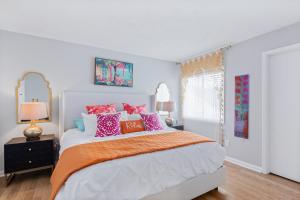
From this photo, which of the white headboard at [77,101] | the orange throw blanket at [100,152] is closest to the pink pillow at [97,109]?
the white headboard at [77,101]

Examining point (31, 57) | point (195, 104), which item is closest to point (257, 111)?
point (195, 104)

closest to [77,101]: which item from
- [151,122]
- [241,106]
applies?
[151,122]

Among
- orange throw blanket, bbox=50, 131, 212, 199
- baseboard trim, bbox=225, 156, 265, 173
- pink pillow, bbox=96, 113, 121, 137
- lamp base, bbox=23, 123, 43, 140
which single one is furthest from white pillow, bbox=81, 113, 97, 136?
baseboard trim, bbox=225, 156, 265, 173

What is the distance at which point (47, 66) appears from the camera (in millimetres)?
3059

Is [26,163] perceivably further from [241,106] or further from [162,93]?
[241,106]

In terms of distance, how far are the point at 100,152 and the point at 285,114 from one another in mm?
2957

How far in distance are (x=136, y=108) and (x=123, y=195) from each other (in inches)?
85.9

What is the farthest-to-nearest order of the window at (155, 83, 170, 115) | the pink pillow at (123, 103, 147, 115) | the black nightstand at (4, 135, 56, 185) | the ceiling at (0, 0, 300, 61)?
the window at (155, 83, 170, 115) < the pink pillow at (123, 103, 147, 115) < the black nightstand at (4, 135, 56, 185) < the ceiling at (0, 0, 300, 61)

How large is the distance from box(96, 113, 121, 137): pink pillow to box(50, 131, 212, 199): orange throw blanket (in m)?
0.47

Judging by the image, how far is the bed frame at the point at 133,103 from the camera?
1.84m

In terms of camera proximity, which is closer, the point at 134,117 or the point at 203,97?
the point at 134,117

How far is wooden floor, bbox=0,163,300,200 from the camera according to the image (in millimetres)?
2143

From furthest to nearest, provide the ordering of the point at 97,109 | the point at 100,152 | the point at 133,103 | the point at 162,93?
the point at 162,93 → the point at 133,103 → the point at 97,109 → the point at 100,152

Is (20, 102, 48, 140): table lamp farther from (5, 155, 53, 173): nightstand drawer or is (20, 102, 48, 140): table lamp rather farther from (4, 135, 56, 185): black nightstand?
(5, 155, 53, 173): nightstand drawer
